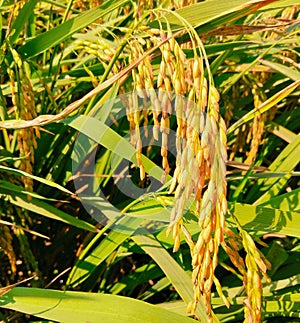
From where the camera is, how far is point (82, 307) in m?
1.03

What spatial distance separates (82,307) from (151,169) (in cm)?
30

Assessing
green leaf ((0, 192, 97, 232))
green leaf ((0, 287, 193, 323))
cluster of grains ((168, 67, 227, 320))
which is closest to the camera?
cluster of grains ((168, 67, 227, 320))

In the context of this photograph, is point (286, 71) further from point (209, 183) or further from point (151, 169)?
point (209, 183)

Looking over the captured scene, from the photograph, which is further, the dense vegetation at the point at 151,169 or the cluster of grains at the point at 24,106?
the cluster of grains at the point at 24,106

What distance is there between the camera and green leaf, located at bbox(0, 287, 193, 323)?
3.33 ft

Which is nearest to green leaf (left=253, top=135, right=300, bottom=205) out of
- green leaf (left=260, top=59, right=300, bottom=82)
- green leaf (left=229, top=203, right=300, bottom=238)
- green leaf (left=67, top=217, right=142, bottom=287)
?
green leaf (left=260, top=59, right=300, bottom=82)

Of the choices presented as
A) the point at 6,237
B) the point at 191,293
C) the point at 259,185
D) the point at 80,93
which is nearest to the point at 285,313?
the point at 191,293

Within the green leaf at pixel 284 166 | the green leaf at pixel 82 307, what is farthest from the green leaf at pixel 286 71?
the green leaf at pixel 82 307

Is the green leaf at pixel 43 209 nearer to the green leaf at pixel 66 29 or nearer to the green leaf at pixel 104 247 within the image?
the green leaf at pixel 104 247

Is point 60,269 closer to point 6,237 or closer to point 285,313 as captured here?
point 6,237

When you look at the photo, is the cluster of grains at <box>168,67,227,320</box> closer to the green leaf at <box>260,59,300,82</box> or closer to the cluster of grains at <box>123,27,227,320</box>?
the cluster of grains at <box>123,27,227,320</box>

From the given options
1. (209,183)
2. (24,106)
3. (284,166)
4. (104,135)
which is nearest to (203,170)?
(209,183)

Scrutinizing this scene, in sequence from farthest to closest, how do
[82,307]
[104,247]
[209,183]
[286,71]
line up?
[286,71] → [104,247] → [82,307] → [209,183]

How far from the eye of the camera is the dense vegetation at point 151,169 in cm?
79
